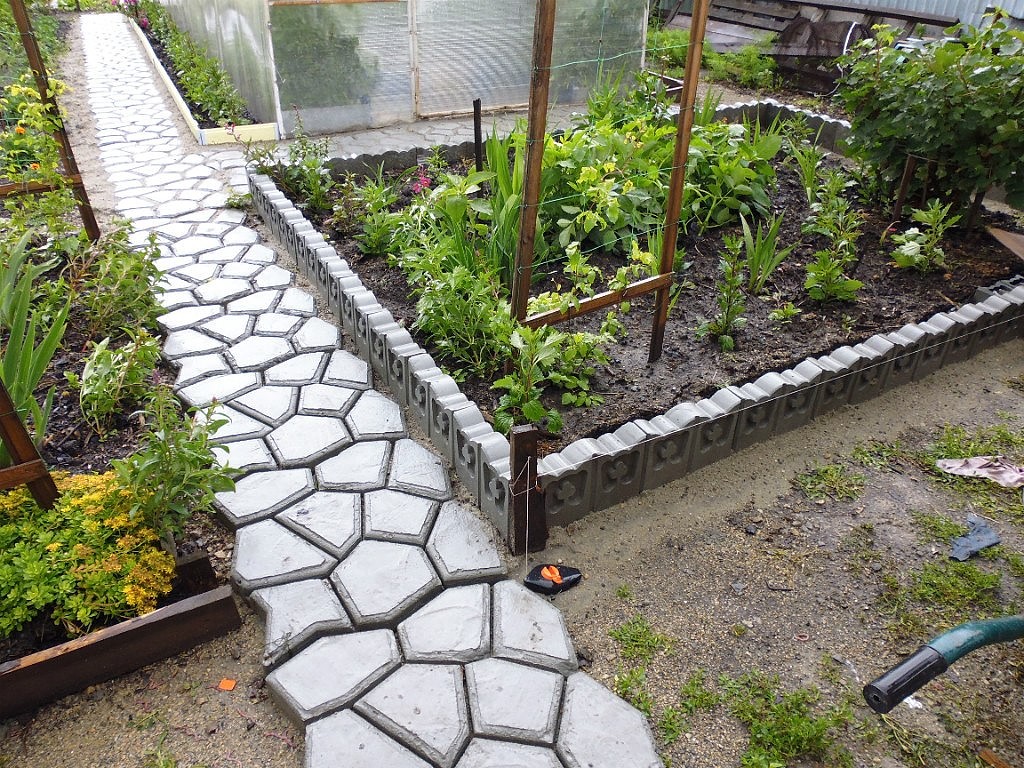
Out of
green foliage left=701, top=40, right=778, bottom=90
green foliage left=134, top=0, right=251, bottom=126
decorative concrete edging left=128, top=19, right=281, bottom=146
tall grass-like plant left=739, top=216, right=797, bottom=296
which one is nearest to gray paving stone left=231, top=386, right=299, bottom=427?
tall grass-like plant left=739, top=216, right=797, bottom=296

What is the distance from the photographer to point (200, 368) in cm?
326

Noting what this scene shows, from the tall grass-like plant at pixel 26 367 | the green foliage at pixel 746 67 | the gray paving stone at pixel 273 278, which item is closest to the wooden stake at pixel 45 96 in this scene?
the gray paving stone at pixel 273 278

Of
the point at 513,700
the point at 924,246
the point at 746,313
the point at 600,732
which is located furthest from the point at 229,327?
the point at 924,246

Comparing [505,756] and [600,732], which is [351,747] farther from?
[600,732]

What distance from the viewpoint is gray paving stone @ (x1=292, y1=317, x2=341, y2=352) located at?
346 cm

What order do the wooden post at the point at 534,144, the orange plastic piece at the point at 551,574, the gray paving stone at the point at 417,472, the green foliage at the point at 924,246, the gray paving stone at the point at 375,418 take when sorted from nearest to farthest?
the wooden post at the point at 534,144 < the orange plastic piece at the point at 551,574 < the gray paving stone at the point at 417,472 < the gray paving stone at the point at 375,418 < the green foliage at the point at 924,246

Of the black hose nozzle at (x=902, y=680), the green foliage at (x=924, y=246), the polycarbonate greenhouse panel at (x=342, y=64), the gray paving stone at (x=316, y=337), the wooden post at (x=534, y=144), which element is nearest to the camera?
the black hose nozzle at (x=902, y=680)

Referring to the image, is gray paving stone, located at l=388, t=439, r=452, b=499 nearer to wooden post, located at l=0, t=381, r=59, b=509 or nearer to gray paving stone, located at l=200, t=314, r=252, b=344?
wooden post, located at l=0, t=381, r=59, b=509

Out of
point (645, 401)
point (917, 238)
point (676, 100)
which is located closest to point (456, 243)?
point (645, 401)

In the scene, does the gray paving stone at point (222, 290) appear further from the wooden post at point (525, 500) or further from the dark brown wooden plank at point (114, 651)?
the wooden post at point (525, 500)

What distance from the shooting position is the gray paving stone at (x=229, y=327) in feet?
11.5

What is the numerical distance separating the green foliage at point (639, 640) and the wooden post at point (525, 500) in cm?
39

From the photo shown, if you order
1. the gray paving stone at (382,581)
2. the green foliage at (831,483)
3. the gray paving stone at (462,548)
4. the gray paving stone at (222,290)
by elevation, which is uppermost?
the gray paving stone at (222,290)

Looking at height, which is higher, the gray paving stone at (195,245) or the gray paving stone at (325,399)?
the gray paving stone at (195,245)
